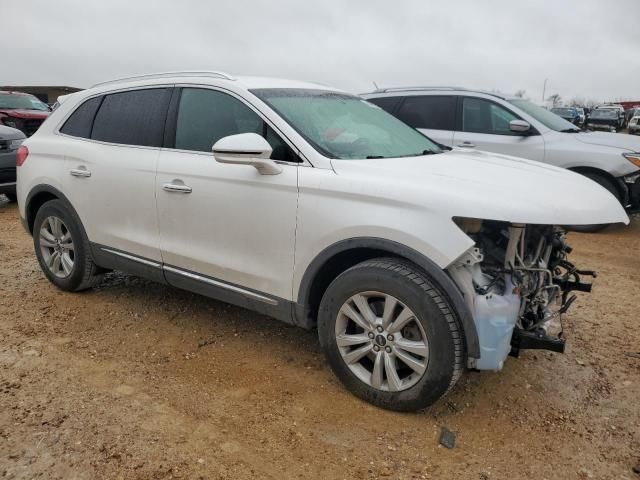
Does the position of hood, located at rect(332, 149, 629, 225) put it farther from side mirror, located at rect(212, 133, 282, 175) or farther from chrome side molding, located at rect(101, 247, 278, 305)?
chrome side molding, located at rect(101, 247, 278, 305)

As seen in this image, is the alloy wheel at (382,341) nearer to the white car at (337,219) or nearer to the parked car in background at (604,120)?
the white car at (337,219)

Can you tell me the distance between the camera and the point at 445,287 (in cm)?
256

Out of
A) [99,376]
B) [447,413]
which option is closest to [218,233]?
[99,376]

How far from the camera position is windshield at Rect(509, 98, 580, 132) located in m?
7.24

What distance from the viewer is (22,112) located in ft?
40.2

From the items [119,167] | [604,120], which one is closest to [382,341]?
[119,167]

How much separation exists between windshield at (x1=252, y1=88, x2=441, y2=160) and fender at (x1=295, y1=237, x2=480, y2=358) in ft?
1.85

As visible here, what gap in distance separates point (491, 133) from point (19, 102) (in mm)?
→ 11423

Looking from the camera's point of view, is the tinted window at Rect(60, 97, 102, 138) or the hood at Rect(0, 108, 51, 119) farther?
the hood at Rect(0, 108, 51, 119)

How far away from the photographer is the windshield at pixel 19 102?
12797mm

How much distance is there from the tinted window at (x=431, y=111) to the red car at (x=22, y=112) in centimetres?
846

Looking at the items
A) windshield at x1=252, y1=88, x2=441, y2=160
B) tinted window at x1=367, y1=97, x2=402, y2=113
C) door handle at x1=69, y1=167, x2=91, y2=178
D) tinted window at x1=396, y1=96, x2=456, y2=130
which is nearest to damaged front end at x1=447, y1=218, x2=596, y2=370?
windshield at x1=252, y1=88, x2=441, y2=160

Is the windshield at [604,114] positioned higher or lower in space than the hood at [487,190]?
higher

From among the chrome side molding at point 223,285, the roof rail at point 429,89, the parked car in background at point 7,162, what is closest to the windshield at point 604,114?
the roof rail at point 429,89
